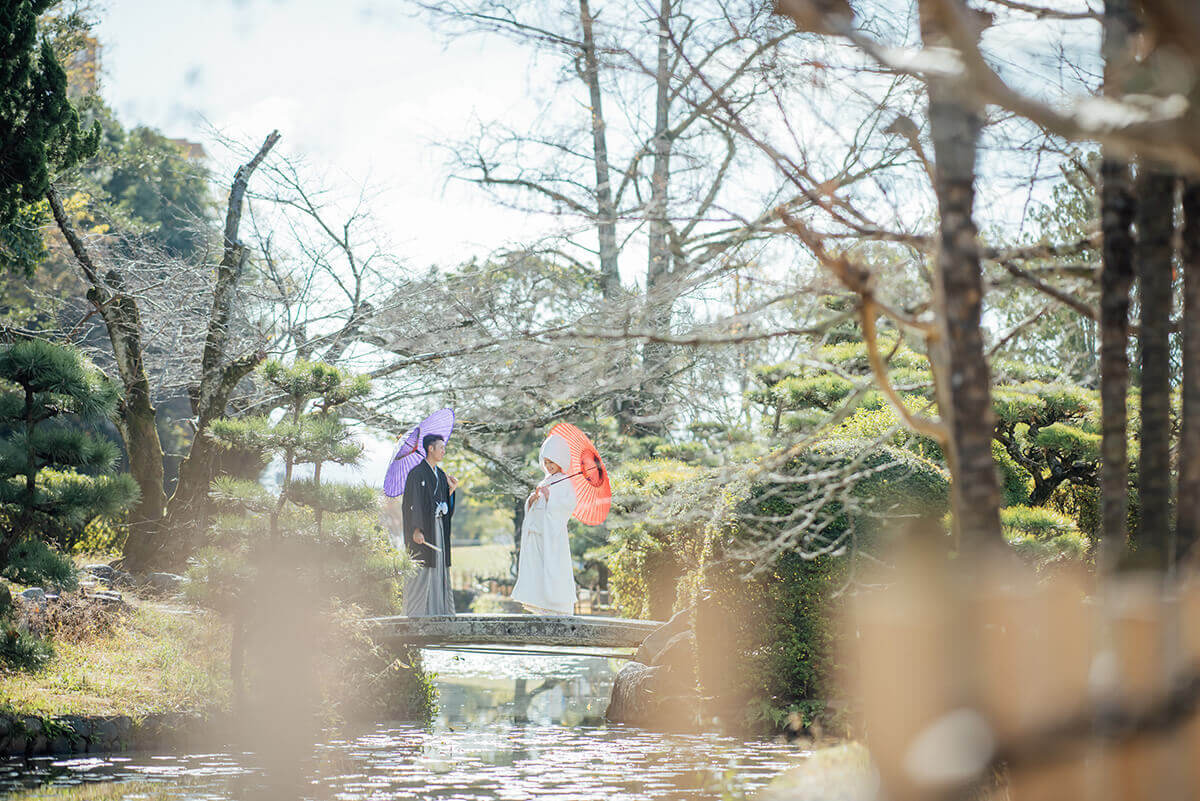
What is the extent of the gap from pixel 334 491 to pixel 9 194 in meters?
3.41

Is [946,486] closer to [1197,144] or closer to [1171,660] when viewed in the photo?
[1171,660]

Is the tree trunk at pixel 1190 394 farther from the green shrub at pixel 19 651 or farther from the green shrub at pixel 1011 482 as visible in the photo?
the green shrub at pixel 19 651

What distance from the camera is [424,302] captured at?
41.0 ft

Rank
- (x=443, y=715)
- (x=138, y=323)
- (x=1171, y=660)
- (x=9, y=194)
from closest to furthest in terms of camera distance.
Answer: (x=1171, y=660) < (x=9, y=194) < (x=443, y=715) < (x=138, y=323)

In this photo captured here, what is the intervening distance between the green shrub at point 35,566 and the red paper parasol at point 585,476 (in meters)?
4.64

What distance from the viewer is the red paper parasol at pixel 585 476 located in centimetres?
1073

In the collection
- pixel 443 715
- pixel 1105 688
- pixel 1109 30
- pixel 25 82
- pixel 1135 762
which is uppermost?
pixel 25 82

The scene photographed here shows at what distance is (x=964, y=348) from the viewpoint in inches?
123

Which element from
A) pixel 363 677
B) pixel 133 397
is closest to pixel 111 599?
pixel 363 677

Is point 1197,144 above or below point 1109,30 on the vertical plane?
below

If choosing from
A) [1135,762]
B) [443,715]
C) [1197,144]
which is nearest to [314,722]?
[443,715]

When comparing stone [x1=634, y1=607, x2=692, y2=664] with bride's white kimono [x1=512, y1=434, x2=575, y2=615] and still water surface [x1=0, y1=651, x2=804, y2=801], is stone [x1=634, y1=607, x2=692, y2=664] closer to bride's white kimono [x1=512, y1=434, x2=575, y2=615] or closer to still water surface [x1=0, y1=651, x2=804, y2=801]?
still water surface [x1=0, y1=651, x2=804, y2=801]

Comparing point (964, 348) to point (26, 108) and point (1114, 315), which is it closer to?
point (1114, 315)

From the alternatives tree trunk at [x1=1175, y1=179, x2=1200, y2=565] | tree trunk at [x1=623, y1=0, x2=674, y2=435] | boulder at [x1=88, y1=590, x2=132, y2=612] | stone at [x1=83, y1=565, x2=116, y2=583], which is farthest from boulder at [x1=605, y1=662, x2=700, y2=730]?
tree trunk at [x1=1175, y1=179, x2=1200, y2=565]
